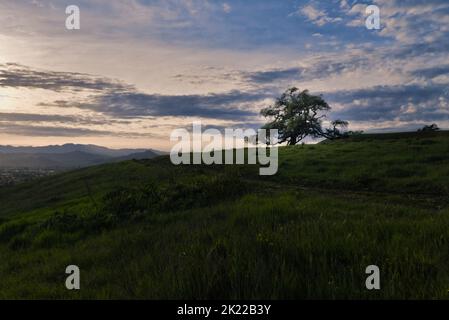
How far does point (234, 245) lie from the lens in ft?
21.9

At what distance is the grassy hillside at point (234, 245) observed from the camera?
4.94m

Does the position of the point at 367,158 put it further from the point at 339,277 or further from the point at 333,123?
the point at 333,123

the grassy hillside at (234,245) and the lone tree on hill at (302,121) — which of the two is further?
the lone tree on hill at (302,121)

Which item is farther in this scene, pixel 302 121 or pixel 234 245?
pixel 302 121

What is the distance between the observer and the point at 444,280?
15.7 ft

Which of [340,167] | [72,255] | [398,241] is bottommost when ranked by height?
[72,255]

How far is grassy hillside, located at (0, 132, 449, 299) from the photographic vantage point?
4938 mm

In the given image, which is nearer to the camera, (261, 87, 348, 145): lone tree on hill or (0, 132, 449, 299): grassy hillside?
(0, 132, 449, 299): grassy hillside

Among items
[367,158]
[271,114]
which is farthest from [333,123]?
[367,158]

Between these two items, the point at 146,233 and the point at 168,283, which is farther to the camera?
the point at 146,233

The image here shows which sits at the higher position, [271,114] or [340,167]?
[271,114]

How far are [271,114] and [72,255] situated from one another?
55.6m
